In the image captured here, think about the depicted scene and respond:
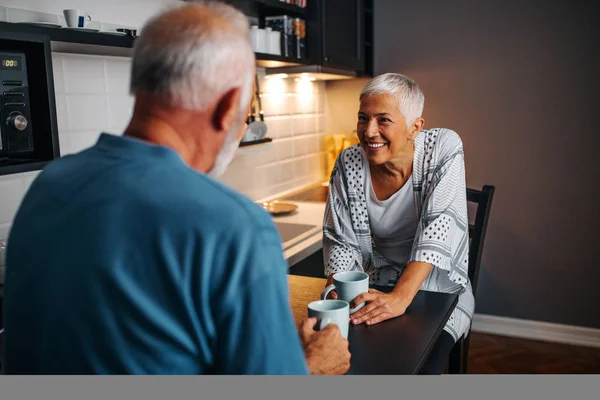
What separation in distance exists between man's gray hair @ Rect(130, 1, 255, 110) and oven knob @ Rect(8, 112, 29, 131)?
0.81 metres

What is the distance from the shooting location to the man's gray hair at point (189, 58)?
738 mm

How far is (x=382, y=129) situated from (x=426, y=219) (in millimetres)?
317

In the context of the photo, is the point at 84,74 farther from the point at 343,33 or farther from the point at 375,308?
the point at 343,33

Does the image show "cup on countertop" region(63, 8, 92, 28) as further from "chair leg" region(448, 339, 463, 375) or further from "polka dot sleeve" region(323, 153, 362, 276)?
"chair leg" region(448, 339, 463, 375)

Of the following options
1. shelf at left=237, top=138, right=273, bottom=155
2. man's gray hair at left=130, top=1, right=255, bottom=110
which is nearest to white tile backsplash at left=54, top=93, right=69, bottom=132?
shelf at left=237, top=138, right=273, bottom=155

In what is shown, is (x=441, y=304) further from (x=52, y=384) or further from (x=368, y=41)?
(x=368, y=41)

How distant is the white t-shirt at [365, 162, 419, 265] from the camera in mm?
1856

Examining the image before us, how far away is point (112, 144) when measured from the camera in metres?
0.75

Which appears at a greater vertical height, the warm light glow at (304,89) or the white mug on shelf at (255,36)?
the white mug on shelf at (255,36)

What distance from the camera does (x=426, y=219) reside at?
1737 mm

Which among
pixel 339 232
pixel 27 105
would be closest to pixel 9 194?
pixel 27 105

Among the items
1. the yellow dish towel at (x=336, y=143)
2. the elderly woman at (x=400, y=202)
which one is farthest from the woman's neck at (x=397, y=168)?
the yellow dish towel at (x=336, y=143)

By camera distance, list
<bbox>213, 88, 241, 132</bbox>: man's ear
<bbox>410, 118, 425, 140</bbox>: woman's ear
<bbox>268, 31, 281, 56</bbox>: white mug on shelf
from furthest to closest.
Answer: <bbox>268, 31, 281, 56</bbox>: white mug on shelf < <bbox>410, 118, 425, 140</bbox>: woman's ear < <bbox>213, 88, 241, 132</bbox>: man's ear

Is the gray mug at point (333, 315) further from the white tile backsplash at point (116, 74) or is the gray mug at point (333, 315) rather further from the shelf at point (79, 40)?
the white tile backsplash at point (116, 74)
